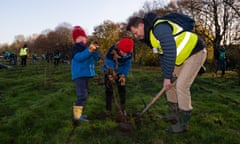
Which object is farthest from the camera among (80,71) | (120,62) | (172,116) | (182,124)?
(120,62)

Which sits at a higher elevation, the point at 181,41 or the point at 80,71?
the point at 181,41

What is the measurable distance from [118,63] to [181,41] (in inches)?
71.2

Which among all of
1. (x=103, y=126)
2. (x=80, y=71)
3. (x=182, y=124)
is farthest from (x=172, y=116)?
(x=80, y=71)

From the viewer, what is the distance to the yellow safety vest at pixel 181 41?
445 centimetres

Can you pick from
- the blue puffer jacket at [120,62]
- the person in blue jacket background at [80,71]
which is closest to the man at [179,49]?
the person in blue jacket background at [80,71]

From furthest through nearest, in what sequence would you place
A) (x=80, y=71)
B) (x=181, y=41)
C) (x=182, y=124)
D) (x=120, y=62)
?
(x=120, y=62) < (x=80, y=71) < (x=182, y=124) < (x=181, y=41)

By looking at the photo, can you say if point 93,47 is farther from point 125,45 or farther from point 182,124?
point 182,124

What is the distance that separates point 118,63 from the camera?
597 cm

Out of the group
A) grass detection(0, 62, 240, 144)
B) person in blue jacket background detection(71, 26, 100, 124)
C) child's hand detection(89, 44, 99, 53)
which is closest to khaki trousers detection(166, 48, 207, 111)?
grass detection(0, 62, 240, 144)

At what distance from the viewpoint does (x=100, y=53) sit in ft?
17.2

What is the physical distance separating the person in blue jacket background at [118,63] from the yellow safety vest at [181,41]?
109 centimetres

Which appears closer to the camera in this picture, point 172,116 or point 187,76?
point 187,76

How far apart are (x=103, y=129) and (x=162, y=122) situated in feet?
3.91

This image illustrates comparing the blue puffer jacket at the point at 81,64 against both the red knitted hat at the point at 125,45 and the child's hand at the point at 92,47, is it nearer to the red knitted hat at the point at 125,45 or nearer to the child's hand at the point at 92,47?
the child's hand at the point at 92,47
